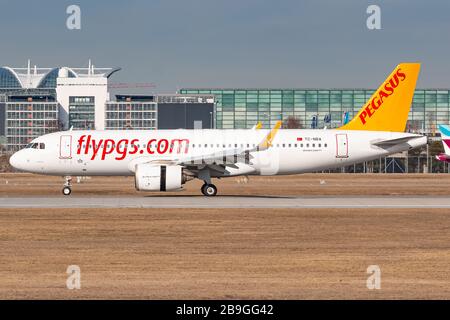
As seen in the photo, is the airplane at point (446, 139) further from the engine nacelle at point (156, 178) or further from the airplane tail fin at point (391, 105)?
the engine nacelle at point (156, 178)

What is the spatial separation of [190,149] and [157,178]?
4.90 metres

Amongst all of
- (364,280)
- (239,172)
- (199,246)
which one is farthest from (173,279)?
(239,172)

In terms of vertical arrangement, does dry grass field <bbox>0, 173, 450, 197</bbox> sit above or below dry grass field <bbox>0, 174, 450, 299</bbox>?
above

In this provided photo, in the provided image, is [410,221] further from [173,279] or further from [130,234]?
[173,279]

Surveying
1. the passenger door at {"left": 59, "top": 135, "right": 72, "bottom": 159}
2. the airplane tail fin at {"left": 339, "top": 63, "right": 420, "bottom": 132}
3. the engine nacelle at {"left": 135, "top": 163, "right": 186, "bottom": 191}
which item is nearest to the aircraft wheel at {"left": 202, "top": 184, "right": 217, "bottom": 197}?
the engine nacelle at {"left": 135, "top": 163, "right": 186, "bottom": 191}

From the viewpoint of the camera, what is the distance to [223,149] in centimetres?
5172

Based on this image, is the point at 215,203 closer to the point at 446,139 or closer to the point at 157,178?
the point at 157,178

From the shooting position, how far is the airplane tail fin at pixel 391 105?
53.1m

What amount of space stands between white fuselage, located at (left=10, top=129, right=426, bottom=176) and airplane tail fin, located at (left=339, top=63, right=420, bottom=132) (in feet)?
3.02

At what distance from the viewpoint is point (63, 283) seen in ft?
63.1

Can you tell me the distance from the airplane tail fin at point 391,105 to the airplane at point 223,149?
Result: 0.06m

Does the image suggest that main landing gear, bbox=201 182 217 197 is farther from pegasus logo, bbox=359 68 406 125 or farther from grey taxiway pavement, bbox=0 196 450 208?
pegasus logo, bbox=359 68 406 125

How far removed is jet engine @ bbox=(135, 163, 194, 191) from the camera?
46719mm

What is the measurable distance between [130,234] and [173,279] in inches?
392
